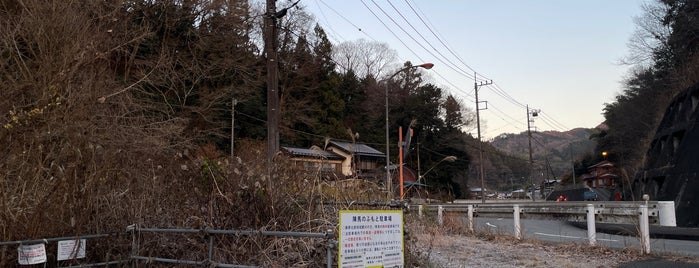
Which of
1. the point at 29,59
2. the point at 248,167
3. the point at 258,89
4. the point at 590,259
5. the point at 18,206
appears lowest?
the point at 590,259

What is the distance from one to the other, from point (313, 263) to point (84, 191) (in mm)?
3100

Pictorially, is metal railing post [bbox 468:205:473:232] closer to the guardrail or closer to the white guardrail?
the white guardrail

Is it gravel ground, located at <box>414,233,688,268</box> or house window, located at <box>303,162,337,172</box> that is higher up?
house window, located at <box>303,162,337,172</box>

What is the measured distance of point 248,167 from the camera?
245 inches

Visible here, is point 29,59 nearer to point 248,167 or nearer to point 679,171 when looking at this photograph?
point 248,167

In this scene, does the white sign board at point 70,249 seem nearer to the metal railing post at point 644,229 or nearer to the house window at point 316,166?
the house window at point 316,166

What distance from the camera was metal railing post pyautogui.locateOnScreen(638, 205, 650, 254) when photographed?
27.7 feet

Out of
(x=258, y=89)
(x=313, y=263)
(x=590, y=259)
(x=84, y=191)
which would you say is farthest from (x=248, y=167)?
(x=258, y=89)

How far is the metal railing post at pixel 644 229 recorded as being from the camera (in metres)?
8.43

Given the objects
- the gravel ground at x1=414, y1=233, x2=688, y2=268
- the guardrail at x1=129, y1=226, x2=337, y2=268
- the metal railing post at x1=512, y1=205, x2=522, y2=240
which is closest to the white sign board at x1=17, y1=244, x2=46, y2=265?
the guardrail at x1=129, y1=226, x2=337, y2=268

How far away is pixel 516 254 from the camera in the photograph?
8625 mm

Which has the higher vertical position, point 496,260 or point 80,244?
point 80,244

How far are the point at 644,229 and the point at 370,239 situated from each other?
675 cm

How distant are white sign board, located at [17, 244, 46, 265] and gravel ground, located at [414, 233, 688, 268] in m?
4.33
